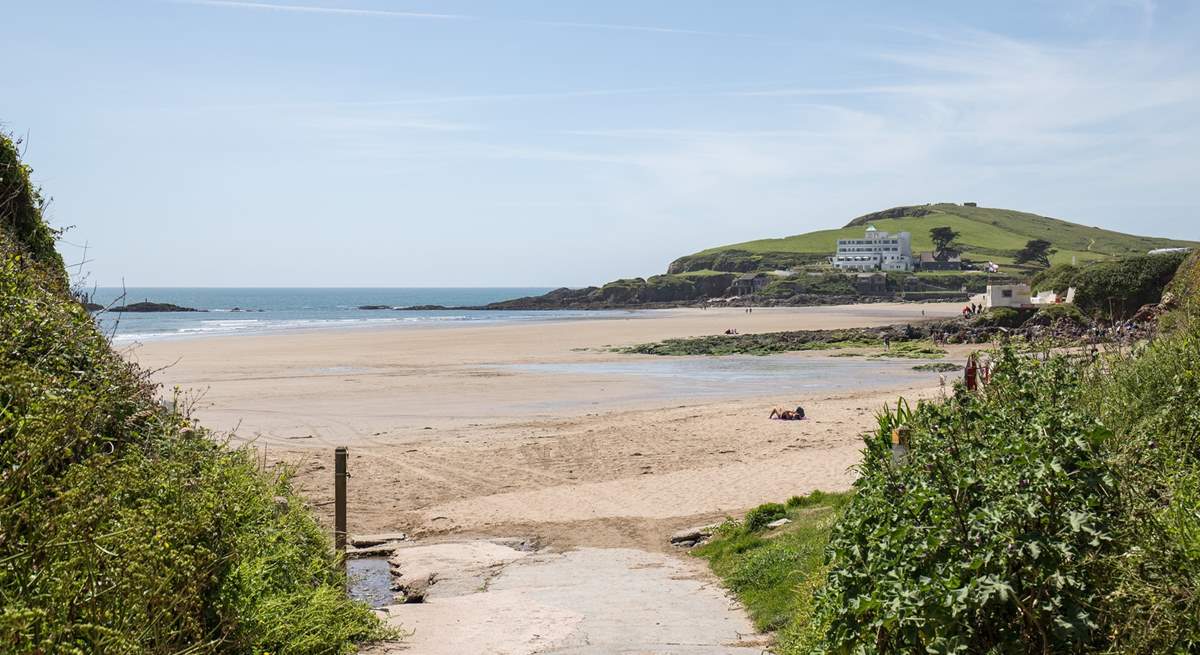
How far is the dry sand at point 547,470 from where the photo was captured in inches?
333

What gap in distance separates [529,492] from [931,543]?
1142 centimetres

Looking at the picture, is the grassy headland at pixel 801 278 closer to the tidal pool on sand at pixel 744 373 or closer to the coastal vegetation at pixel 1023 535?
the tidal pool on sand at pixel 744 373

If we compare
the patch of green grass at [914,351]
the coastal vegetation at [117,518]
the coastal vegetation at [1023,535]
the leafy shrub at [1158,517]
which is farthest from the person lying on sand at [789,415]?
the patch of green grass at [914,351]

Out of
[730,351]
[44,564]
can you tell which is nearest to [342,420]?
[44,564]

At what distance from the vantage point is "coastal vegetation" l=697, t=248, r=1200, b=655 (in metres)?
4.16

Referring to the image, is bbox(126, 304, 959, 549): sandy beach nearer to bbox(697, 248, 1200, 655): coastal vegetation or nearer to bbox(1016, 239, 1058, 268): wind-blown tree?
bbox(697, 248, 1200, 655): coastal vegetation

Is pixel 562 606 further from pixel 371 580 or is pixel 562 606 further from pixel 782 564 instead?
pixel 371 580

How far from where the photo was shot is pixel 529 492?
51.4 feet

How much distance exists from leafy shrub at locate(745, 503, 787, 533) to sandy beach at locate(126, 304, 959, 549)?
50.6 inches

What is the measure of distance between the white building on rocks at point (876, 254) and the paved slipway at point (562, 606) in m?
129

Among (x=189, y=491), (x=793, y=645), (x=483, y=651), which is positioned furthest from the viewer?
(x=483, y=651)

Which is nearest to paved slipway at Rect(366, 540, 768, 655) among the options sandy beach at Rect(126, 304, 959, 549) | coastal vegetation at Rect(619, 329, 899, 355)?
sandy beach at Rect(126, 304, 959, 549)

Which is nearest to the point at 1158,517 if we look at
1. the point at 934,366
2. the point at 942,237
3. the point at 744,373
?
the point at 744,373

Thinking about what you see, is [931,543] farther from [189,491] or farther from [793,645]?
[189,491]
